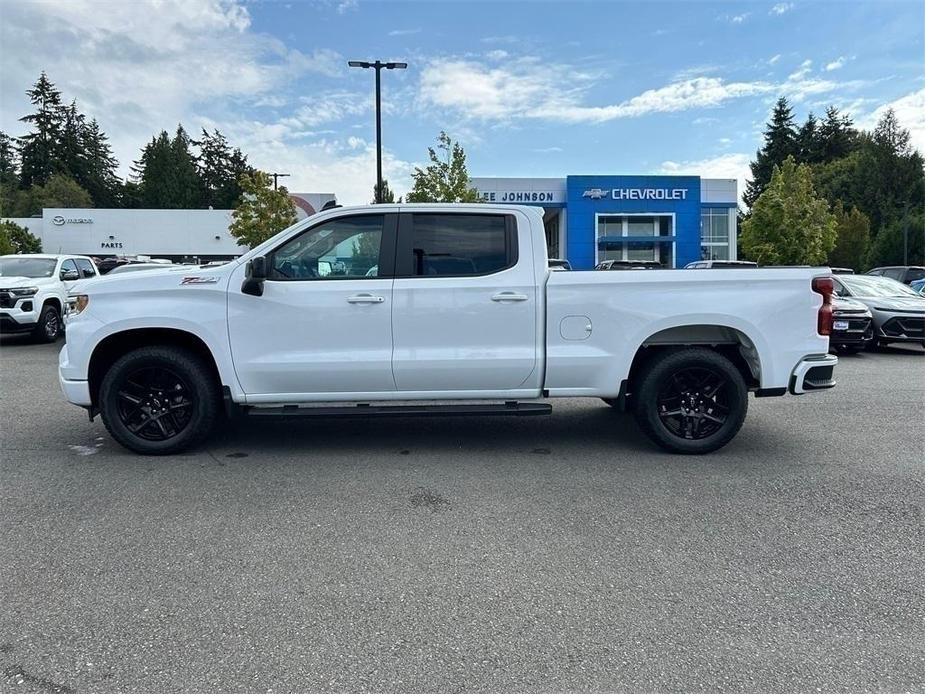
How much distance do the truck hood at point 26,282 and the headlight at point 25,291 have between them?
8cm

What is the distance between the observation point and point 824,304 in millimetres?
5492

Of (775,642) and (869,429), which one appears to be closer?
(775,642)

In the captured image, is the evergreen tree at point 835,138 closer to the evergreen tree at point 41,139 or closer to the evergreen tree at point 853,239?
the evergreen tree at point 853,239

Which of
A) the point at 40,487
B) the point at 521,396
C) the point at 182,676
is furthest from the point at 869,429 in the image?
the point at 40,487

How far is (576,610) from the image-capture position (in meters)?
3.12

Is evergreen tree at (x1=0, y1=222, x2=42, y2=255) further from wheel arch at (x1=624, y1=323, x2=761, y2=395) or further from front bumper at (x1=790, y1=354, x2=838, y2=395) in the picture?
front bumper at (x1=790, y1=354, x2=838, y2=395)

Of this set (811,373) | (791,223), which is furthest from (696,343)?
(791,223)

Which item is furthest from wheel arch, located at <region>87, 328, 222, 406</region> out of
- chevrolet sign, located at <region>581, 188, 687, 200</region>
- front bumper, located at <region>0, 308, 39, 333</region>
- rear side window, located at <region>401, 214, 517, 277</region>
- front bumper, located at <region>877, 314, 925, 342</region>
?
chevrolet sign, located at <region>581, 188, 687, 200</region>

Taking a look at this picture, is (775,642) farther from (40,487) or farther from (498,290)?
(40,487)

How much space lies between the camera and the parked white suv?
500 inches

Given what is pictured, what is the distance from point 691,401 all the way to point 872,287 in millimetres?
10782

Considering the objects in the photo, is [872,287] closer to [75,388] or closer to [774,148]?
[75,388]

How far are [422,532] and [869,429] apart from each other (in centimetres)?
497

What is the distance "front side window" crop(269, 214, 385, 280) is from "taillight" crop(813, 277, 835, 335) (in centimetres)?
359
